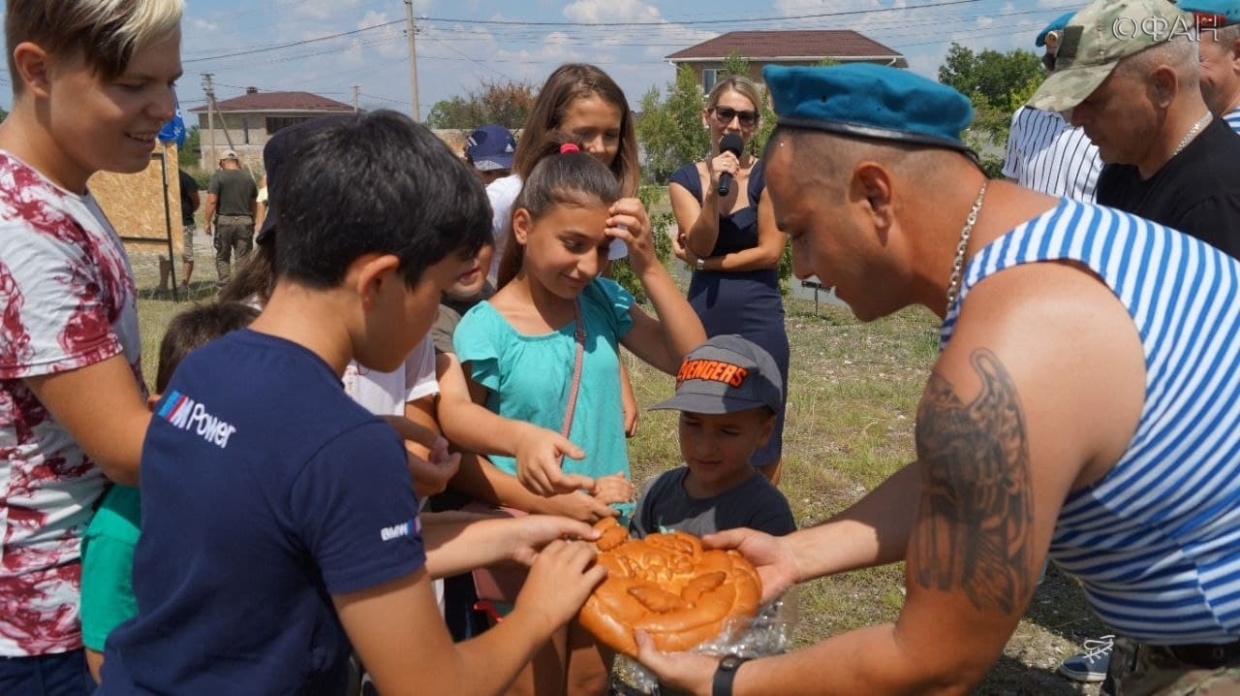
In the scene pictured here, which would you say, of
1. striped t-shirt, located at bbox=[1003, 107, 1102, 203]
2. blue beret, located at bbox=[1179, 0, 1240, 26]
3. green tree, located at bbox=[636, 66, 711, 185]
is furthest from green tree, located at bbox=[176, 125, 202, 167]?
blue beret, located at bbox=[1179, 0, 1240, 26]

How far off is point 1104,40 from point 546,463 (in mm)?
2384

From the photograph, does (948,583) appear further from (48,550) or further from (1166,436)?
(48,550)

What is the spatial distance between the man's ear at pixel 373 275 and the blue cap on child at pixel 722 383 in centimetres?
161

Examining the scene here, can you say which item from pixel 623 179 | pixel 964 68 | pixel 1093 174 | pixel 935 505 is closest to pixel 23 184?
pixel 935 505

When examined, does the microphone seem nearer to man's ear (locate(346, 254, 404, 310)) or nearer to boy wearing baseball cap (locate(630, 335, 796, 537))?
boy wearing baseball cap (locate(630, 335, 796, 537))

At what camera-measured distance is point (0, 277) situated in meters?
1.95

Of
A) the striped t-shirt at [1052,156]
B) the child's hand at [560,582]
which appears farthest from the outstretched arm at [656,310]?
the striped t-shirt at [1052,156]

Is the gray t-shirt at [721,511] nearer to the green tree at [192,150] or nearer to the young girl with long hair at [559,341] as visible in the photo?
the young girl with long hair at [559,341]

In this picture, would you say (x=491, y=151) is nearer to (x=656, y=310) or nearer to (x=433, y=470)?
(x=656, y=310)

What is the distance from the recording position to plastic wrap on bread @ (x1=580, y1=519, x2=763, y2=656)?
2338 mm

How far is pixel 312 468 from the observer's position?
1548 mm

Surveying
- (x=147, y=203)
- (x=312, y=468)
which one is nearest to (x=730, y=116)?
(x=312, y=468)

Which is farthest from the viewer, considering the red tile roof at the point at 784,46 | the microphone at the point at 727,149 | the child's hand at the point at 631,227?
the red tile roof at the point at 784,46

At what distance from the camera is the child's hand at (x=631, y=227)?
3.25 m
